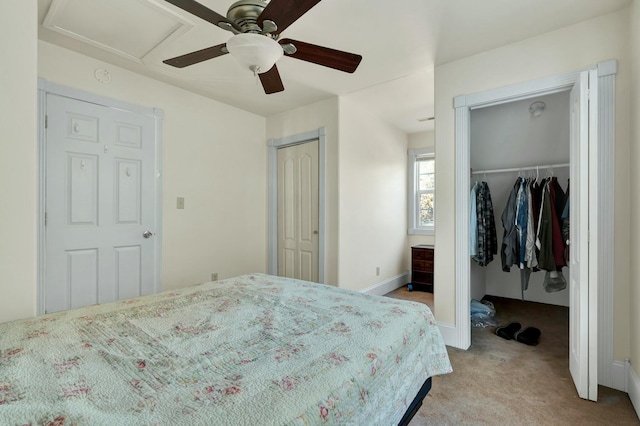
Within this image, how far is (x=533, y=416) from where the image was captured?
175cm

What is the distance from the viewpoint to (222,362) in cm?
96

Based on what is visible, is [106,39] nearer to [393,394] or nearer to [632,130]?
[393,394]

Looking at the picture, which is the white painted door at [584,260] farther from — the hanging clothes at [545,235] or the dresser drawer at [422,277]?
the dresser drawer at [422,277]

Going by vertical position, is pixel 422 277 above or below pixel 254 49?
below

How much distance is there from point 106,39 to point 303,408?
2816 mm

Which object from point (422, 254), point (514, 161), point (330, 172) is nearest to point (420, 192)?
point (422, 254)

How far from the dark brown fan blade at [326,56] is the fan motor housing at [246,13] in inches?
7.0

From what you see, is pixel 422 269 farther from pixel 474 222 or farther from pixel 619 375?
pixel 619 375

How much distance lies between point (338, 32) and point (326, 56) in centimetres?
73

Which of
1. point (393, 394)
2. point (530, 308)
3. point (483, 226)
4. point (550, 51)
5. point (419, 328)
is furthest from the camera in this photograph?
point (530, 308)

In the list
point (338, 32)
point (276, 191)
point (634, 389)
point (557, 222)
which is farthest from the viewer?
point (276, 191)

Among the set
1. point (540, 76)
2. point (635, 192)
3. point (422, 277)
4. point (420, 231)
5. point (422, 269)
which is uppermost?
point (540, 76)

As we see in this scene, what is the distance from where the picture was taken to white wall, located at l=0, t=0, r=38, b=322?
135 cm

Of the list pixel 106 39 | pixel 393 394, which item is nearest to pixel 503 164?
pixel 393 394
